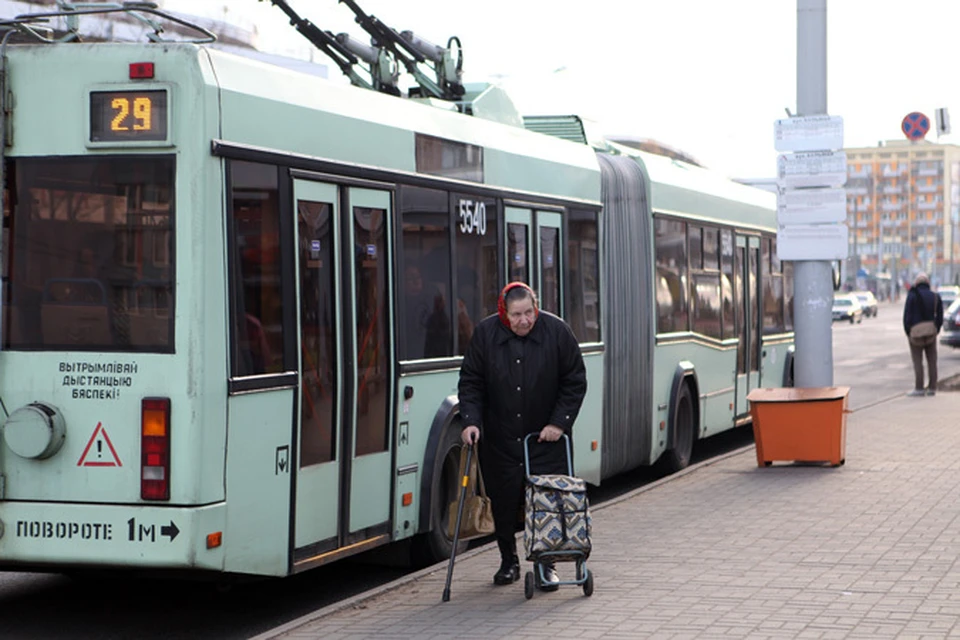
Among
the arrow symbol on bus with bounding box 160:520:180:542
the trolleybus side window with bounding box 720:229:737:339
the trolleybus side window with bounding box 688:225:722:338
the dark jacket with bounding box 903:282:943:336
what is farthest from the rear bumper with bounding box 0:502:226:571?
the dark jacket with bounding box 903:282:943:336

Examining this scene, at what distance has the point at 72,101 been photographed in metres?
7.32

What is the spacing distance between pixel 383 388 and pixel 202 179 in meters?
2.17

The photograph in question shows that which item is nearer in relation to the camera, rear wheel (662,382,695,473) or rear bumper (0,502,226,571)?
rear bumper (0,502,226,571)

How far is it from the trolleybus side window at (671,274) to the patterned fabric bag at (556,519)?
21.3ft

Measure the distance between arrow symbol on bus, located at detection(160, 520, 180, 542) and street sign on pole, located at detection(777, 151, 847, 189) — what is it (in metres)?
9.17

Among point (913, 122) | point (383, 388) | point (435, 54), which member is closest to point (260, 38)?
point (913, 122)

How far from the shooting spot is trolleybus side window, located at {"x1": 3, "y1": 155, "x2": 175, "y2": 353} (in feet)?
23.6

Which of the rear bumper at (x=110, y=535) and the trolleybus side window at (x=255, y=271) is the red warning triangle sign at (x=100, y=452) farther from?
the trolleybus side window at (x=255, y=271)

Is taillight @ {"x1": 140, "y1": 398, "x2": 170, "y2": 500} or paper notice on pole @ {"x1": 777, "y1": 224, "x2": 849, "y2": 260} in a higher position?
paper notice on pole @ {"x1": 777, "y1": 224, "x2": 849, "y2": 260}

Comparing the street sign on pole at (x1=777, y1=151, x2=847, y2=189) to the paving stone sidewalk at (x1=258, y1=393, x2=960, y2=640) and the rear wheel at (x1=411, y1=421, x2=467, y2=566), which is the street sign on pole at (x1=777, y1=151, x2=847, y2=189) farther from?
the rear wheel at (x1=411, y1=421, x2=467, y2=566)

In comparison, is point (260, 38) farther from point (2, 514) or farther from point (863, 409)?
point (2, 514)

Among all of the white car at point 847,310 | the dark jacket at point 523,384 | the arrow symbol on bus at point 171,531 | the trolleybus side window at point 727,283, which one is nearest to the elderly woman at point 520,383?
the dark jacket at point 523,384

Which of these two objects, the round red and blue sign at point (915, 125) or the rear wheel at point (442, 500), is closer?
the rear wheel at point (442, 500)

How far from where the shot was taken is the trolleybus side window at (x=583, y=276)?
12289mm
